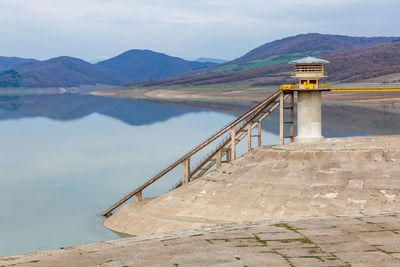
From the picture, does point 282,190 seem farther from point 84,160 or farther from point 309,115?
point 84,160

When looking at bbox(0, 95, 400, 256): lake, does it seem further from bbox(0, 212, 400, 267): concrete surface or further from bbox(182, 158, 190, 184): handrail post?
bbox(0, 212, 400, 267): concrete surface

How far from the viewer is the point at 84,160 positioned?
85.4m

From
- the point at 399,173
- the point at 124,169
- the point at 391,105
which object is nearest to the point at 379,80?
the point at 391,105

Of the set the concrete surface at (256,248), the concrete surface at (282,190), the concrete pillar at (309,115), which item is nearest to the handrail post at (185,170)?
the concrete surface at (282,190)

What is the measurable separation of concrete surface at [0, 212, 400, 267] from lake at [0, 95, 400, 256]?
2062 cm

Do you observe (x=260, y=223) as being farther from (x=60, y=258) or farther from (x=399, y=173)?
(x=399, y=173)

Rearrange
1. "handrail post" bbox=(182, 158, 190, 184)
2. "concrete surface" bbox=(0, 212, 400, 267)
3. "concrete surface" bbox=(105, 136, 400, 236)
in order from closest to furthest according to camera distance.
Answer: "concrete surface" bbox=(0, 212, 400, 267), "concrete surface" bbox=(105, 136, 400, 236), "handrail post" bbox=(182, 158, 190, 184)

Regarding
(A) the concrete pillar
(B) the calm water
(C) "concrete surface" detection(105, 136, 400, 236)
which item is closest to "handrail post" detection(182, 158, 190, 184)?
(C) "concrete surface" detection(105, 136, 400, 236)

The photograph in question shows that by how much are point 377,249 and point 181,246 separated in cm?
755

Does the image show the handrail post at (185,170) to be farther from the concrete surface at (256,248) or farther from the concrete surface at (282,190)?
the concrete surface at (256,248)

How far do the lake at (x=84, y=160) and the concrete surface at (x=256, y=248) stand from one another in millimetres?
20622

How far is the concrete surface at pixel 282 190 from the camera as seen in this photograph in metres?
43.0

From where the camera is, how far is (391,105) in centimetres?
14625

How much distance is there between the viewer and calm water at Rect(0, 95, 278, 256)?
4975 cm
